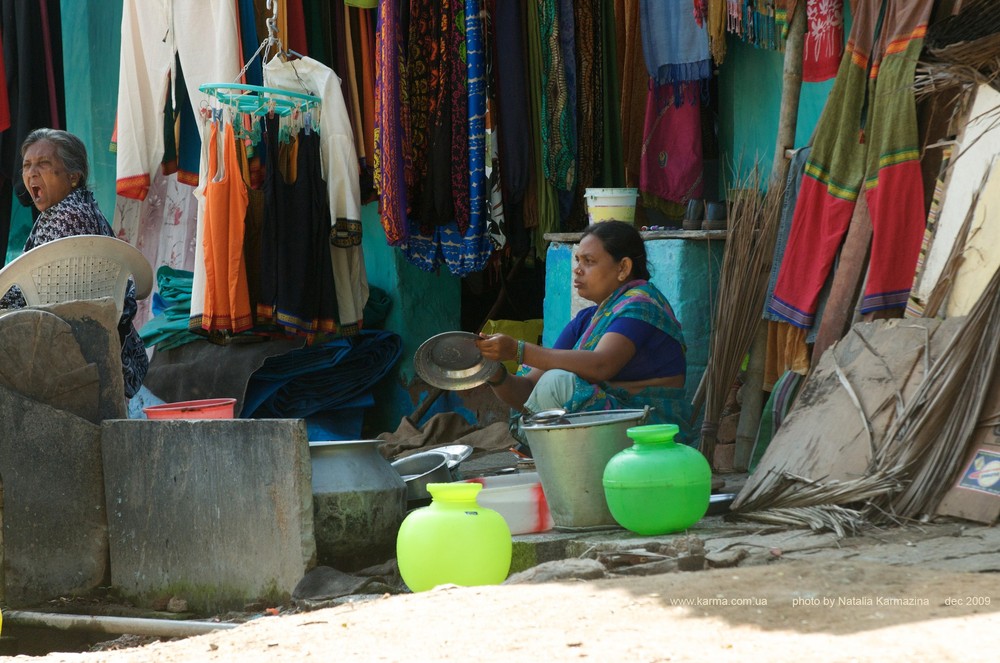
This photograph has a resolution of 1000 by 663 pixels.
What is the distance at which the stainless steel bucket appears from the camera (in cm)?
396

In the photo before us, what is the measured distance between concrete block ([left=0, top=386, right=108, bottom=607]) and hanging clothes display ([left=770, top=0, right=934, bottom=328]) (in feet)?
8.45

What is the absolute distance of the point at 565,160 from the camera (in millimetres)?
6086

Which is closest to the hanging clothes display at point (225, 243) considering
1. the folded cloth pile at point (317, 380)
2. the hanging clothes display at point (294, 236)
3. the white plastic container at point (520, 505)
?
the hanging clothes display at point (294, 236)

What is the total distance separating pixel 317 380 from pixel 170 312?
0.93 m

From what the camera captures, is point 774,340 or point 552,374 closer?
point 552,374

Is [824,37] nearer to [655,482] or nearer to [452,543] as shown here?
[655,482]

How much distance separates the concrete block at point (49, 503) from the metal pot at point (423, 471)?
1.06 meters

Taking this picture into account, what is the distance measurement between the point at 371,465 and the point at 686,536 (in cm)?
119

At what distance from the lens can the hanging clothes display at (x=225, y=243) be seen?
618 cm

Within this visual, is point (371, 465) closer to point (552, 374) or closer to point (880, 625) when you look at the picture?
point (552, 374)

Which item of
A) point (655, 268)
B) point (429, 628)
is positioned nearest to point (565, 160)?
point (655, 268)

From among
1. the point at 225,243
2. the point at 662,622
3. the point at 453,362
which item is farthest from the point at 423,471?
the point at 662,622

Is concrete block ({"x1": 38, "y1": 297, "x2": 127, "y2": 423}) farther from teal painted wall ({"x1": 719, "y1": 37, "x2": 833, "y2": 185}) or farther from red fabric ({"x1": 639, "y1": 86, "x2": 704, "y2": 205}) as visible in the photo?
teal painted wall ({"x1": 719, "y1": 37, "x2": 833, "y2": 185})

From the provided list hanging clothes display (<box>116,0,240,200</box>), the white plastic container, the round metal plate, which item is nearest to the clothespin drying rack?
hanging clothes display (<box>116,0,240,200</box>)
